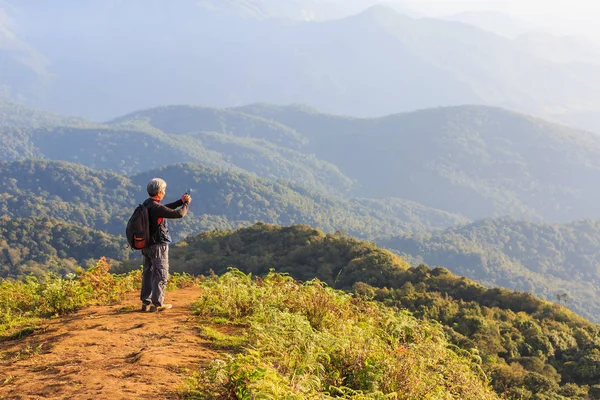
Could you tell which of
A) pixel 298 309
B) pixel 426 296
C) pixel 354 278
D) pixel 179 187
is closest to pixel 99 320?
pixel 298 309

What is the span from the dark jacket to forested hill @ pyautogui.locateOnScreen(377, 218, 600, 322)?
122320 mm

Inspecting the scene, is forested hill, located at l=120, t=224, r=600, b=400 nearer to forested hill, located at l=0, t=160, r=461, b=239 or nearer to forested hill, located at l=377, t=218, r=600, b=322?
forested hill, located at l=0, t=160, r=461, b=239

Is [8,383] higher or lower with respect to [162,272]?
→ lower

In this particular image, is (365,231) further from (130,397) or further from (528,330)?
(130,397)

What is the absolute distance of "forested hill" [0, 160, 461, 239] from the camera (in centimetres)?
11950

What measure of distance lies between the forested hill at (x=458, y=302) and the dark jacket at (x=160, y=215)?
3.36 m

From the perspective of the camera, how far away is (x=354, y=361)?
5629 mm

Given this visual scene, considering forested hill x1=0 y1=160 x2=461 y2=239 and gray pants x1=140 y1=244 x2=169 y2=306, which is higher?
gray pants x1=140 y1=244 x2=169 y2=306

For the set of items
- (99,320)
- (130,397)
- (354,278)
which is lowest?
(354,278)

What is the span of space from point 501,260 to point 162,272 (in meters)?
146

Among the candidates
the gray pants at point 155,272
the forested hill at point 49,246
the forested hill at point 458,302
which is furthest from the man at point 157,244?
the forested hill at point 49,246

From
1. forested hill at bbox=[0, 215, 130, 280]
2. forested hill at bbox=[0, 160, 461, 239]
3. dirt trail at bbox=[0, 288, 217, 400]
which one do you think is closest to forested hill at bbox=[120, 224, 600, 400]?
dirt trail at bbox=[0, 288, 217, 400]

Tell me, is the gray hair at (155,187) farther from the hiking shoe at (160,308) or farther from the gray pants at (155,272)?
the hiking shoe at (160,308)

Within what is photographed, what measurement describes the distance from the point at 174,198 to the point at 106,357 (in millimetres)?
160387
